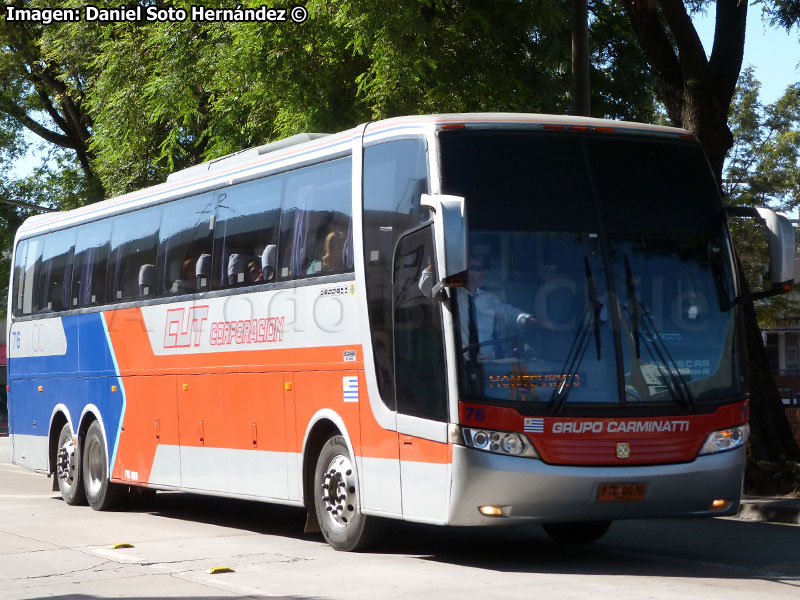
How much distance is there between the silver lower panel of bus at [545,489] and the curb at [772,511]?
4.12 meters

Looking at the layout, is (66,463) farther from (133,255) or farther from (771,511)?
(771,511)

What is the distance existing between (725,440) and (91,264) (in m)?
9.41

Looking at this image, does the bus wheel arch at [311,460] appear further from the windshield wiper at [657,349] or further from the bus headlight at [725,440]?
the bus headlight at [725,440]

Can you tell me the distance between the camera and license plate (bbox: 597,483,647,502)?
31.3 feet

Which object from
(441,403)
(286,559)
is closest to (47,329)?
(286,559)

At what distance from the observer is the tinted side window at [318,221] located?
442 inches

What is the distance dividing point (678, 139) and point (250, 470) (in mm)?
5252

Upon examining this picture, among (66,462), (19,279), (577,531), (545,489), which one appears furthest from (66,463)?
(545,489)

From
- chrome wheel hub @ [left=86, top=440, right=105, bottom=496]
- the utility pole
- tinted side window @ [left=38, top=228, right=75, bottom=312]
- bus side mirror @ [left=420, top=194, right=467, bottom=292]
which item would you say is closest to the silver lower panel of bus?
bus side mirror @ [left=420, top=194, right=467, bottom=292]

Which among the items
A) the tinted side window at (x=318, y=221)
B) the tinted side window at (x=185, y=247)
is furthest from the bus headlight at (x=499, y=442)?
the tinted side window at (x=185, y=247)

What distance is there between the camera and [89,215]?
1722 cm

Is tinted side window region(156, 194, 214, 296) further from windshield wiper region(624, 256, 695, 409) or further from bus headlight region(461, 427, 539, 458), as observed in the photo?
windshield wiper region(624, 256, 695, 409)

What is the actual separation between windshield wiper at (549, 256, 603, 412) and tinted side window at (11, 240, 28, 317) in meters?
11.6

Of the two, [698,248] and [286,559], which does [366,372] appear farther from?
[698,248]
